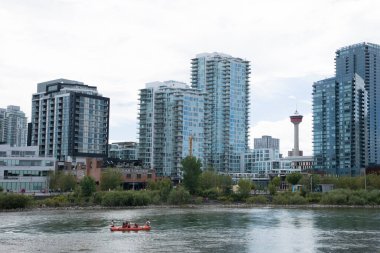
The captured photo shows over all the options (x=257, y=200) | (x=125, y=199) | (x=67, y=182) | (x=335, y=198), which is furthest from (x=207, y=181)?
(x=67, y=182)

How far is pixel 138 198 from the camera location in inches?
6019

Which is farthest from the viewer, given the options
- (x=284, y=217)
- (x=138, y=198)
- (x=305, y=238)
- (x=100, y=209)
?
(x=138, y=198)

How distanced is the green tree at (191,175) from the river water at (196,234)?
58.4 m

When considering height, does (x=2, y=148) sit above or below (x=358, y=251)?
above

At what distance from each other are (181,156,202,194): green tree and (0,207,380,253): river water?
58420 mm

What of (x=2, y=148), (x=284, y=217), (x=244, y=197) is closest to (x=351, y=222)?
(x=284, y=217)

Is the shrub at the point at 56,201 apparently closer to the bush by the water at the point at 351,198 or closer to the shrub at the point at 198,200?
the shrub at the point at 198,200

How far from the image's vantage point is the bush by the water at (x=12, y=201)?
130 m

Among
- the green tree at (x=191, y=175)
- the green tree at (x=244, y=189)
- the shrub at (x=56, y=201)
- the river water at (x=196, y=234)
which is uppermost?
the green tree at (x=191, y=175)

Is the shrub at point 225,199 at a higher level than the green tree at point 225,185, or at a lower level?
lower

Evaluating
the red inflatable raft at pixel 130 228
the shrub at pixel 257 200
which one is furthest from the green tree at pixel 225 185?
the red inflatable raft at pixel 130 228

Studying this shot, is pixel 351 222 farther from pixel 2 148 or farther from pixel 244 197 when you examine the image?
pixel 2 148

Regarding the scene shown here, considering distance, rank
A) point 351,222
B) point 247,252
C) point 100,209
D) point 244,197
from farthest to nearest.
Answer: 1. point 244,197
2. point 100,209
3. point 351,222
4. point 247,252

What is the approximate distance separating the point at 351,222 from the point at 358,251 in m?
37.9
